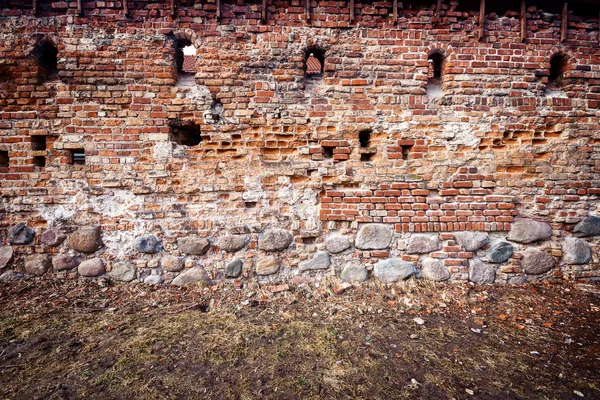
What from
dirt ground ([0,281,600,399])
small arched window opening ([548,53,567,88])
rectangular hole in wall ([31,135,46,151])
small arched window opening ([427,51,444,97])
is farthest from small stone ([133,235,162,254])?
small arched window opening ([548,53,567,88])

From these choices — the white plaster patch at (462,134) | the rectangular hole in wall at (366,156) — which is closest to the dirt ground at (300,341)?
the rectangular hole in wall at (366,156)

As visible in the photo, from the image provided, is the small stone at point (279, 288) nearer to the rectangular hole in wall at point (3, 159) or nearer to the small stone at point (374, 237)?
the small stone at point (374, 237)

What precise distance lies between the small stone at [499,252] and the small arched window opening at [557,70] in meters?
2.16

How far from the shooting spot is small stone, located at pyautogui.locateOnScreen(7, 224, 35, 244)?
10.0ft

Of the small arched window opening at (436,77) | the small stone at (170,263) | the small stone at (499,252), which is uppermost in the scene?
the small arched window opening at (436,77)

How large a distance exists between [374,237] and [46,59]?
14.8 feet

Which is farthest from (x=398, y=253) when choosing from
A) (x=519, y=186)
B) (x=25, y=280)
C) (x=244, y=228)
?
(x=25, y=280)

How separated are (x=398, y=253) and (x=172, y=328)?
101 inches

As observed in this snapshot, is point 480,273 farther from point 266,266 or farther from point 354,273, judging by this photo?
point 266,266

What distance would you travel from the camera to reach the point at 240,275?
3.20 metres

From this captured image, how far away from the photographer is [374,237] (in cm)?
317

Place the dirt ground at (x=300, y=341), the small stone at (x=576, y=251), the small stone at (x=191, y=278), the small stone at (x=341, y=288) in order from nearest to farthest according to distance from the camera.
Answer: the dirt ground at (x=300, y=341), the small stone at (x=341, y=288), the small stone at (x=191, y=278), the small stone at (x=576, y=251)

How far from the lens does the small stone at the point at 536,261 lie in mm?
3217

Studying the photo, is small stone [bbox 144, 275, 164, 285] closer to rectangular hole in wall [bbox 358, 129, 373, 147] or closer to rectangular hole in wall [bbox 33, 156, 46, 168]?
rectangular hole in wall [bbox 33, 156, 46, 168]
